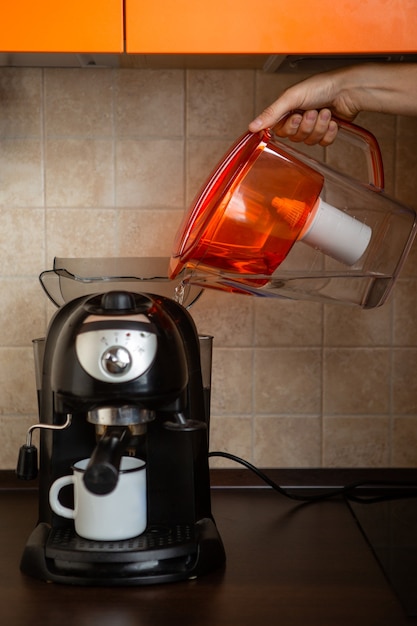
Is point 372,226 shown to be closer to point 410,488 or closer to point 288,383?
point 288,383

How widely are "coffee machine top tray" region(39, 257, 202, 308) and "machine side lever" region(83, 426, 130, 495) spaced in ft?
0.87

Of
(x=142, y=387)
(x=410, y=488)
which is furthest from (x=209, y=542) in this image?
→ (x=410, y=488)

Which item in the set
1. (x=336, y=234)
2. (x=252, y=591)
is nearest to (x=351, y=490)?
(x=252, y=591)

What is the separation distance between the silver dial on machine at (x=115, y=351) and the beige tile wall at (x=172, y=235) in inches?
17.4

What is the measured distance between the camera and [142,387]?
2.67 ft

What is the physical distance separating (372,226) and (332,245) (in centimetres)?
6

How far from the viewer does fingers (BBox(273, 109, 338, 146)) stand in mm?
1016

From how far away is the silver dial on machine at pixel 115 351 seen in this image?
2.64 ft

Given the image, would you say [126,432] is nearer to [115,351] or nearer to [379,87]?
[115,351]

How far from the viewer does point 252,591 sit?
887mm

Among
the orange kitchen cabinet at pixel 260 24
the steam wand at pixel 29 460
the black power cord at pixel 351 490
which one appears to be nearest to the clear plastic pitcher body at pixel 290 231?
the orange kitchen cabinet at pixel 260 24

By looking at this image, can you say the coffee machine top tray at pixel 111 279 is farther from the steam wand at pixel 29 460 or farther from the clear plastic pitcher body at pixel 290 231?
the steam wand at pixel 29 460

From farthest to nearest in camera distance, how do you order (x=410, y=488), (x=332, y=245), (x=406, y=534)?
(x=410, y=488) < (x=406, y=534) < (x=332, y=245)

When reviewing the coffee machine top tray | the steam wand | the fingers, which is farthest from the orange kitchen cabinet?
the steam wand
